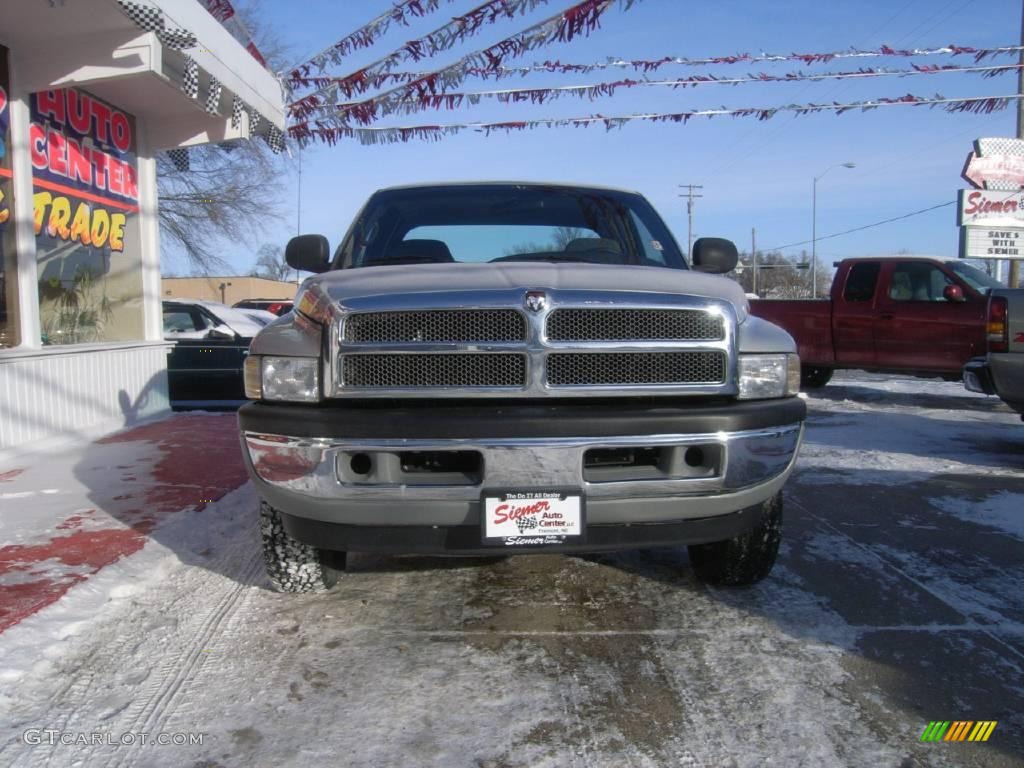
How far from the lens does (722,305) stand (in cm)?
287

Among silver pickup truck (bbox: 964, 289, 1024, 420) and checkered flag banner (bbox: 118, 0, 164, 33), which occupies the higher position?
→ checkered flag banner (bbox: 118, 0, 164, 33)

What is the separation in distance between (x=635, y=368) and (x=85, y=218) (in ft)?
22.3

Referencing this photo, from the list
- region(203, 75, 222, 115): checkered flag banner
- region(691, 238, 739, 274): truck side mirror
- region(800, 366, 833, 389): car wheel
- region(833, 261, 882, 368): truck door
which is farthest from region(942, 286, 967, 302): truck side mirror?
region(203, 75, 222, 115): checkered flag banner

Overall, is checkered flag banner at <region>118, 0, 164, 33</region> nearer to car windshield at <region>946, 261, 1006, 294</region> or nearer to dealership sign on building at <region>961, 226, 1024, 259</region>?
car windshield at <region>946, 261, 1006, 294</region>

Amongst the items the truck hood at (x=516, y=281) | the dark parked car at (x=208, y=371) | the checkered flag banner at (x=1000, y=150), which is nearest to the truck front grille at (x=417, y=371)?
the truck hood at (x=516, y=281)

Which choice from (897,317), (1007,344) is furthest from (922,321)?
(1007,344)

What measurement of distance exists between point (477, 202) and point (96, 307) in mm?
5506

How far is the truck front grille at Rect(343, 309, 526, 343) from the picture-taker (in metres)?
2.74

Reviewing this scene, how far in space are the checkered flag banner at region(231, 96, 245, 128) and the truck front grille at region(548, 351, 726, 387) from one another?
647cm

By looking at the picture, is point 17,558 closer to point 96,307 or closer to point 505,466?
point 505,466

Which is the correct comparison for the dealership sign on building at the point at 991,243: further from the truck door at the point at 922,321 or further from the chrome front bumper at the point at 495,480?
the chrome front bumper at the point at 495,480

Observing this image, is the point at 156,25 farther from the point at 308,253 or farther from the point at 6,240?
→ the point at 308,253

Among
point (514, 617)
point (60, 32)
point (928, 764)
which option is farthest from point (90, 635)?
point (60, 32)


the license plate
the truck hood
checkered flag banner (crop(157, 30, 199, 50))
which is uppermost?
checkered flag banner (crop(157, 30, 199, 50))
